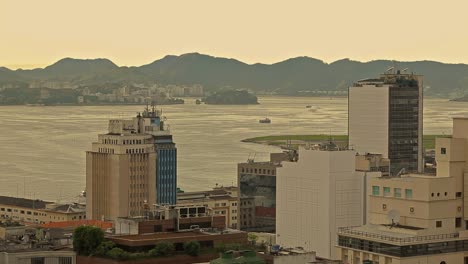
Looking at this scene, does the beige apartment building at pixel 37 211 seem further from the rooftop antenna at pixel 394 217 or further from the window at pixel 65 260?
the rooftop antenna at pixel 394 217

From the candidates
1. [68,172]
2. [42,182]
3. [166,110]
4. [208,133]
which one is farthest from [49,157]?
[166,110]

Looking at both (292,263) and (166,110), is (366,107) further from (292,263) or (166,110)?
(166,110)

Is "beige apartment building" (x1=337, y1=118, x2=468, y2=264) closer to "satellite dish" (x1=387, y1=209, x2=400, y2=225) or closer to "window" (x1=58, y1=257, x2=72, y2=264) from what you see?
"satellite dish" (x1=387, y1=209, x2=400, y2=225)

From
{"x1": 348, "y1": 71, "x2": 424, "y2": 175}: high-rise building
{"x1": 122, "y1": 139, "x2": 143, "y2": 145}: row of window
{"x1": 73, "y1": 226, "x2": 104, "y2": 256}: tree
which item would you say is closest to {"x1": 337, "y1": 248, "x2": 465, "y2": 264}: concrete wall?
{"x1": 73, "y1": 226, "x2": 104, "y2": 256}: tree

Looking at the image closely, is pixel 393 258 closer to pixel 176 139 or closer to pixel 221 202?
pixel 221 202

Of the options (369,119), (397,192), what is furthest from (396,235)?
(369,119)
